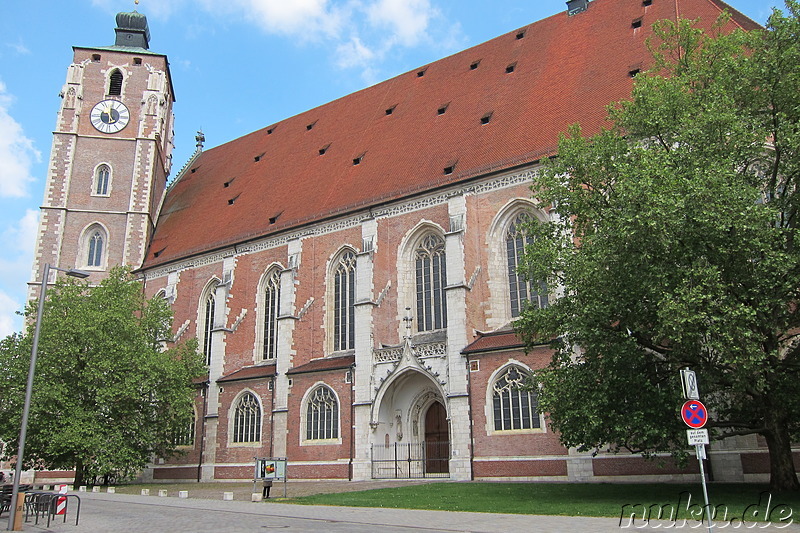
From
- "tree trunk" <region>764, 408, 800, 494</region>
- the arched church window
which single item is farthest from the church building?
"tree trunk" <region>764, 408, 800, 494</region>

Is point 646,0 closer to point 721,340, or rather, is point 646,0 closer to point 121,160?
point 721,340

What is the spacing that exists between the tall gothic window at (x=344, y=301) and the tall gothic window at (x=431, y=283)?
302 cm

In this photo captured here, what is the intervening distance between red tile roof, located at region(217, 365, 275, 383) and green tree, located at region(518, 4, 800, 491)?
46.9ft

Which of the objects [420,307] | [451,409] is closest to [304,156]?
[420,307]

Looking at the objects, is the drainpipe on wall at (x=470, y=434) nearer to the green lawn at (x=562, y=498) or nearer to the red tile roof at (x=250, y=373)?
the green lawn at (x=562, y=498)

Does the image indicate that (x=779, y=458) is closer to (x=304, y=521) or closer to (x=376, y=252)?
(x=304, y=521)

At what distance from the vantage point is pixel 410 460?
23.5 meters

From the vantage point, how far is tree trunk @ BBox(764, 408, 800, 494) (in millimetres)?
13555

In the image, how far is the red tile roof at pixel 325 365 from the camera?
25.1m

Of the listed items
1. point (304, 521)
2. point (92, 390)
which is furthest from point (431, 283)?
point (304, 521)

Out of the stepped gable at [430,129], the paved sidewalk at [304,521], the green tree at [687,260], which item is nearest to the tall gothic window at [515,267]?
the stepped gable at [430,129]

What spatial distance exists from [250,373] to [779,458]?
2021 centimetres

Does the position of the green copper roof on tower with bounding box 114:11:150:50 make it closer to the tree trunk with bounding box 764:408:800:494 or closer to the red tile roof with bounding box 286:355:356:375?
the red tile roof with bounding box 286:355:356:375

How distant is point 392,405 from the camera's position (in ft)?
78.9
